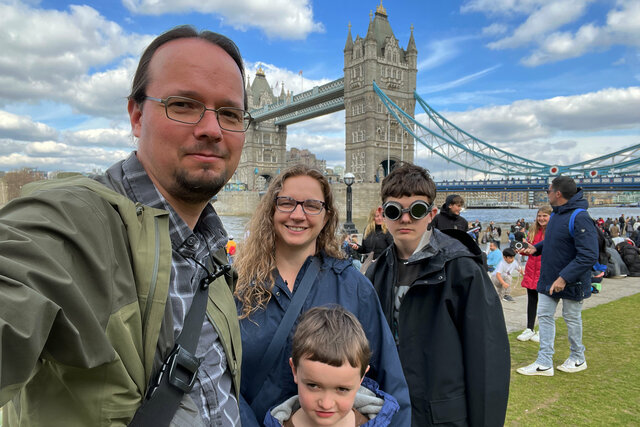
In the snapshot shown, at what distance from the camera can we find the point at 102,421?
72 centimetres

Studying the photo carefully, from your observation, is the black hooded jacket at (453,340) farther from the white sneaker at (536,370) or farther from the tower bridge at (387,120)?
the tower bridge at (387,120)

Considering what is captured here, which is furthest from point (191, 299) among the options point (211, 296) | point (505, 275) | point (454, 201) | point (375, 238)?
point (505, 275)

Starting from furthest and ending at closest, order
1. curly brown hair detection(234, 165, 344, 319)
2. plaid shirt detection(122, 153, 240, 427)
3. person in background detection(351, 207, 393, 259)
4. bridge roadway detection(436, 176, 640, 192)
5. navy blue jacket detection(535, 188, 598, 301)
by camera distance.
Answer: bridge roadway detection(436, 176, 640, 192) < person in background detection(351, 207, 393, 259) < navy blue jacket detection(535, 188, 598, 301) < curly brown hair detection(234, 165, 344, 319) < plaid shirt detection(122, 153, 240, 427)

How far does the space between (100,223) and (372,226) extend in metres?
4.73

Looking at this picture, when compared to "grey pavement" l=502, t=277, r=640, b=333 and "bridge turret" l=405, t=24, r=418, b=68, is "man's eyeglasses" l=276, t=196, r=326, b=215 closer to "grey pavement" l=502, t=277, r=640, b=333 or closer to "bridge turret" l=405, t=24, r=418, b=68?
"grey pavement" l=502, t=277, r=640, b=333

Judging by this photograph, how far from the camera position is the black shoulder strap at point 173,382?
81 centimetres

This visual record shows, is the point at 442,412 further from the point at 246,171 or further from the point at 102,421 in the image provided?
the point at 246,171

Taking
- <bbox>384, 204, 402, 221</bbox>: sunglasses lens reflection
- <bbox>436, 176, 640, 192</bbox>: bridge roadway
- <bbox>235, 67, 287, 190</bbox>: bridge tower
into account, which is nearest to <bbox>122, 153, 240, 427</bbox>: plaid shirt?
<bbox>384, 204, 402, 221</bbox>: sunglasses lens reflection

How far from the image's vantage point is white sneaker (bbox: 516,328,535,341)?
4566mm

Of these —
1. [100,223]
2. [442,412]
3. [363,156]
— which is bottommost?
[442,412]

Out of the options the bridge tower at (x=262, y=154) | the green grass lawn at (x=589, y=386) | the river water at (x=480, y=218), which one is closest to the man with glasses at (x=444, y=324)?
the green grass lawn at (x=589, y=386)

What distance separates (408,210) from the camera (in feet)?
6.86

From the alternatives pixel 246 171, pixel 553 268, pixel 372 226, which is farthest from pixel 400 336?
pixel 246 171

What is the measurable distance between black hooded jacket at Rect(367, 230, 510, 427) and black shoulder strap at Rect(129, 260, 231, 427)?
1.26m
